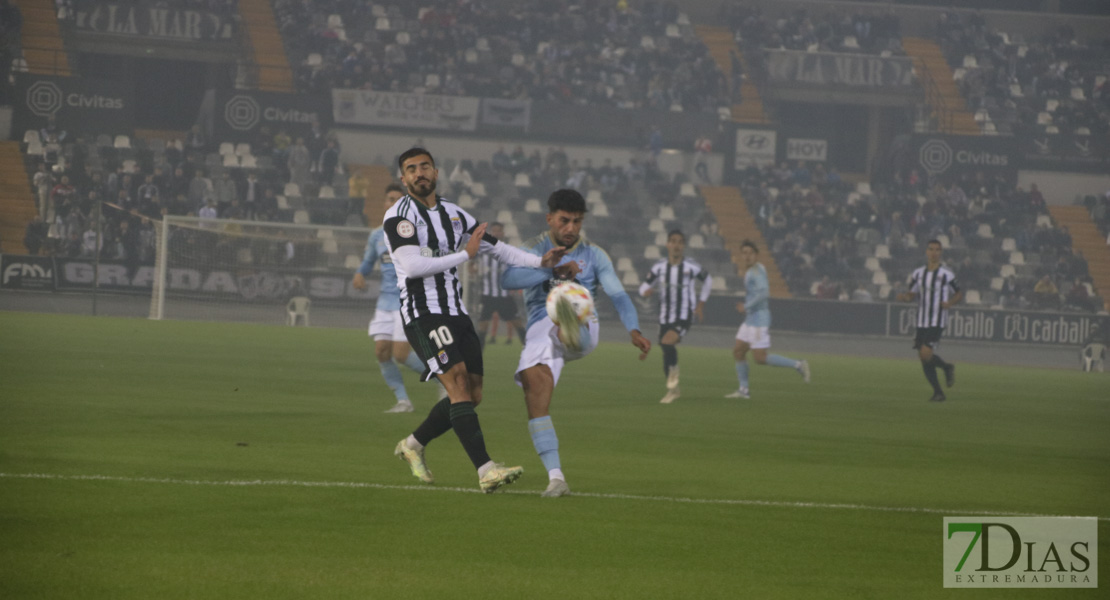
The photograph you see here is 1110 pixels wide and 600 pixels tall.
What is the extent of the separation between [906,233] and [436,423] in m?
37.5

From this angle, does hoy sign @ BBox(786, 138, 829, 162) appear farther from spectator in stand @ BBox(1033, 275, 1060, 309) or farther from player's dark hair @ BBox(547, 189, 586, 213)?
player's dark hair @ BBox(547, 189, 586, 213)

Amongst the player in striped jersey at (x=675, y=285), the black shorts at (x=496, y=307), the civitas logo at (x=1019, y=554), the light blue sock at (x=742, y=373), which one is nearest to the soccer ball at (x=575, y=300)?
the civitas logo at (x=1019, y=554)

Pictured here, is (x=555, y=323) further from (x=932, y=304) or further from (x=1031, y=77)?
(x=1031, y=77)

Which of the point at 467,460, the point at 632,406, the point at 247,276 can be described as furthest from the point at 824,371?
the point at 467,460

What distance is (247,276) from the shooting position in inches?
1247

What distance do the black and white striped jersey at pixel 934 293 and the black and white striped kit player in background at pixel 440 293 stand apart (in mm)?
12812

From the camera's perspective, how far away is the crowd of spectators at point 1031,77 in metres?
46.7

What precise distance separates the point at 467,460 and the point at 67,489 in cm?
324

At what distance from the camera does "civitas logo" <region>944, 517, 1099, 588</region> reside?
5945 mm

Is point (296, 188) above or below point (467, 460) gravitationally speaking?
above

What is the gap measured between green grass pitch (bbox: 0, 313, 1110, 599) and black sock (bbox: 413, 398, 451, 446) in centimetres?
35

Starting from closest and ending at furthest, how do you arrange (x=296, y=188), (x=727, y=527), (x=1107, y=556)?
(x=1107, y=556) < (x=727, y=527) < (x=296, y=188)

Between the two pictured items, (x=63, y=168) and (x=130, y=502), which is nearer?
(x=130, y=502)

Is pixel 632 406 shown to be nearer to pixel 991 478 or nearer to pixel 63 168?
pixel 991 478
